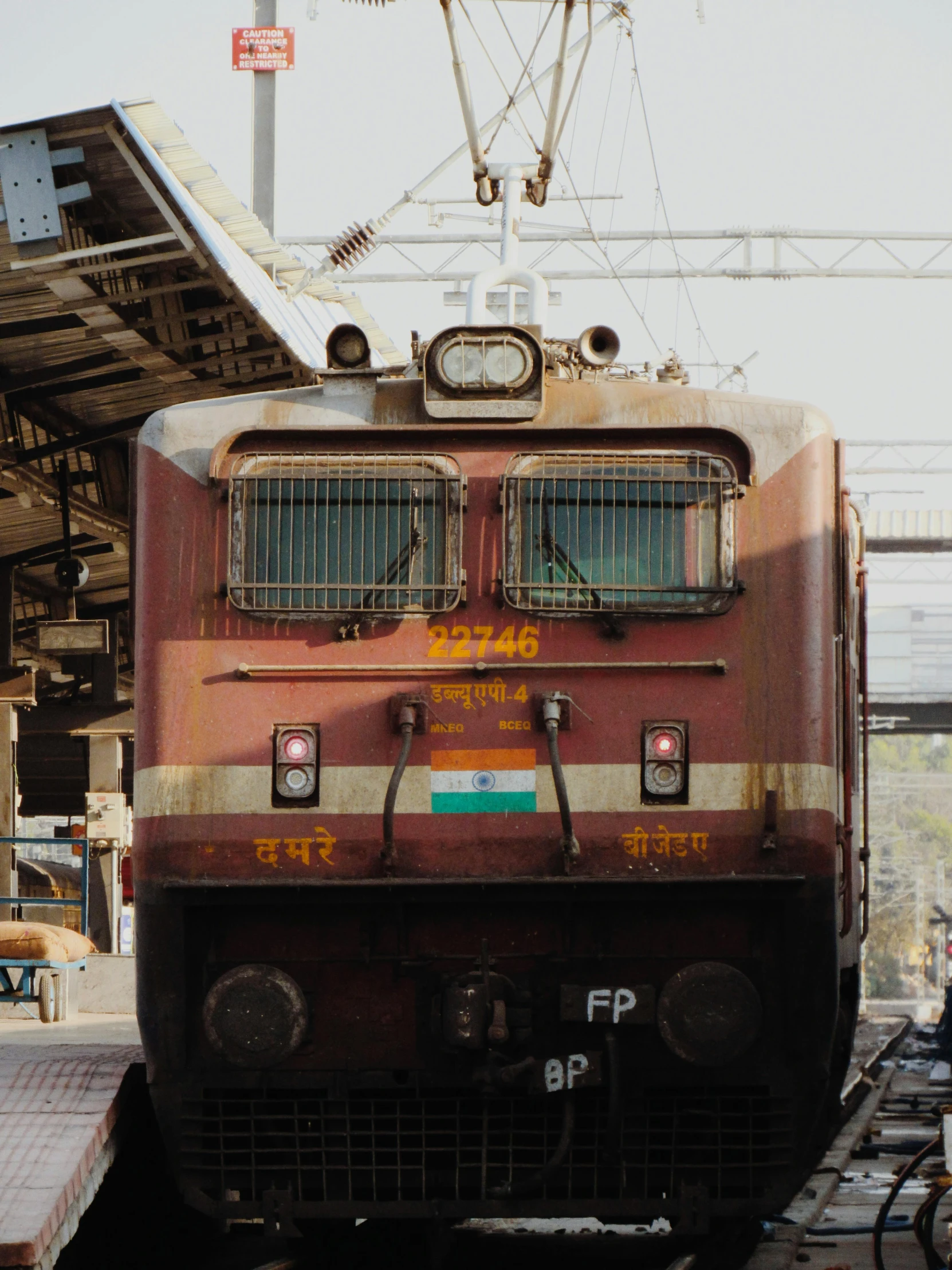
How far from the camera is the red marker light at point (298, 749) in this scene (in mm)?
6629

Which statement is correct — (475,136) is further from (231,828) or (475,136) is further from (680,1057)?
(680,1057)

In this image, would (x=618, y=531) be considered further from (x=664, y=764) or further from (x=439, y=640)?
(x=664, y=764)

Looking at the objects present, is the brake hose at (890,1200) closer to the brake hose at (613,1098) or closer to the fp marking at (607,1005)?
the brake hose at (613,1098)

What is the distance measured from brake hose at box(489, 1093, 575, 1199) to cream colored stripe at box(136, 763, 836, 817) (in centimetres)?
112

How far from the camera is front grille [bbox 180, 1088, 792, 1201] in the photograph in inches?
257

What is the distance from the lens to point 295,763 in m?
6.63

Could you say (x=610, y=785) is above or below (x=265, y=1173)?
above

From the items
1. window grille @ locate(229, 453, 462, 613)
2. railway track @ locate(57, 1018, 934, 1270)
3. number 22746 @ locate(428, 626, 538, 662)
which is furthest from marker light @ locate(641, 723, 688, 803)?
railway track @ locate(57, 1018, 934, 1270)

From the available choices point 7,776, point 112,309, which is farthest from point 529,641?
point 7,776

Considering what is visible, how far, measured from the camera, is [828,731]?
6664 mm

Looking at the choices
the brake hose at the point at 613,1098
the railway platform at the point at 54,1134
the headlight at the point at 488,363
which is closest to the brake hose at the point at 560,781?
the brake hose at the point at 613,1098

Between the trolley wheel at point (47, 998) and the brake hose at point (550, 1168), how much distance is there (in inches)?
210

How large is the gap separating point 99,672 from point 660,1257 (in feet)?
40.5

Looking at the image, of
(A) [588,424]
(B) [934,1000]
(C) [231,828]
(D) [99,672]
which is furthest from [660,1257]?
(B) [934,1000]
